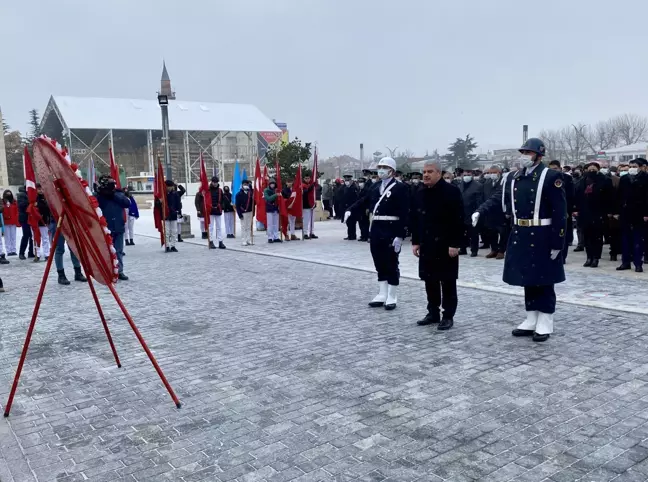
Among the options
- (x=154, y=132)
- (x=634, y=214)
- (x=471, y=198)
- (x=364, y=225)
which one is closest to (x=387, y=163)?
(x=634, y=214)

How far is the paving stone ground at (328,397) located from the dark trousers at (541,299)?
0.35m

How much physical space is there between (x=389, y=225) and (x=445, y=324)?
5.31ft

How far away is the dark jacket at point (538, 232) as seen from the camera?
5.73 metres

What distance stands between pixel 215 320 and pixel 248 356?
1.73m

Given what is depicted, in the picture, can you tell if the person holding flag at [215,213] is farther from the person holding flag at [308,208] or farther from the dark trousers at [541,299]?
the dark trousers at [541,299]

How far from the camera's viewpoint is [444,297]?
6.63m

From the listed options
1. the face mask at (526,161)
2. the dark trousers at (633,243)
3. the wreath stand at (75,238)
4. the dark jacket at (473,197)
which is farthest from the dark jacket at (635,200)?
the wreath stand at (75,238)

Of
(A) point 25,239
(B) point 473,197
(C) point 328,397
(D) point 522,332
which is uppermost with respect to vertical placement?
(B) point 473,197

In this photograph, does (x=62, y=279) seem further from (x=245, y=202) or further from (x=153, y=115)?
(x=153, y=115)

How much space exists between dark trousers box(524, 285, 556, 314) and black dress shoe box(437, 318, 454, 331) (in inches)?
34.7

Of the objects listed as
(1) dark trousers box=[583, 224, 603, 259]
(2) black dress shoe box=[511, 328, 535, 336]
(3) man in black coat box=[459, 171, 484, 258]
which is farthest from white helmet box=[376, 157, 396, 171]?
(3) man in black coat box=[459, 171, 484, 258]

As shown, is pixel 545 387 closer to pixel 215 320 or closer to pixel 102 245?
pixel 102 245

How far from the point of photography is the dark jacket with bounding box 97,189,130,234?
10102mm

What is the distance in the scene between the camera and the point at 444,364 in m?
5.26
